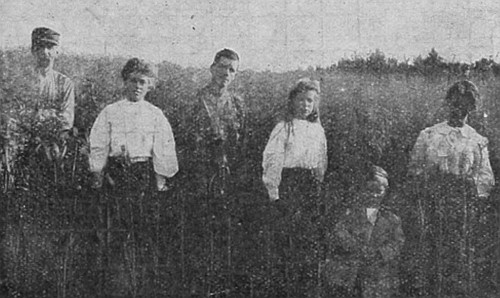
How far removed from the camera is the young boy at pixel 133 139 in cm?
613

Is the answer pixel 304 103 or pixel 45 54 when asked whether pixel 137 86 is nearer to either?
pixel 45 54

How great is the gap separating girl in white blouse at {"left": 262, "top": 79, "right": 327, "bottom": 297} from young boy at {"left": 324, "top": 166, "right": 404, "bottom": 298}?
144 millimetres

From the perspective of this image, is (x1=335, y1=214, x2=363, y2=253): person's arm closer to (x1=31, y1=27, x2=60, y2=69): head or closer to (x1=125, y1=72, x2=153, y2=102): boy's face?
(x1=125, y1=72, x2=153, y2=102): boy's face

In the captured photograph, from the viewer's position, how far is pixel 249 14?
620 cm

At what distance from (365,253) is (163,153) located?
1.52m

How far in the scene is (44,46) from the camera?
6.12 meters

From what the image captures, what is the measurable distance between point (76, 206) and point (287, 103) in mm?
1570

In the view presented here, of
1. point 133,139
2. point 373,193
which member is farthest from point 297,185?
point 133,139

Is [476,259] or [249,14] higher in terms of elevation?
[249,14]

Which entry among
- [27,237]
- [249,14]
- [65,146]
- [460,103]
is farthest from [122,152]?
[460,103]

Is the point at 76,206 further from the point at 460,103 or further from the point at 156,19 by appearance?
the point at 460,103

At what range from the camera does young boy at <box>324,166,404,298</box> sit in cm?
619

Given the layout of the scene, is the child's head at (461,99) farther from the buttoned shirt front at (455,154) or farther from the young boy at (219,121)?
the young boy at (219,121)

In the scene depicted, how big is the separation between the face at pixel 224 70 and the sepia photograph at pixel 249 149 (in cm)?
1
